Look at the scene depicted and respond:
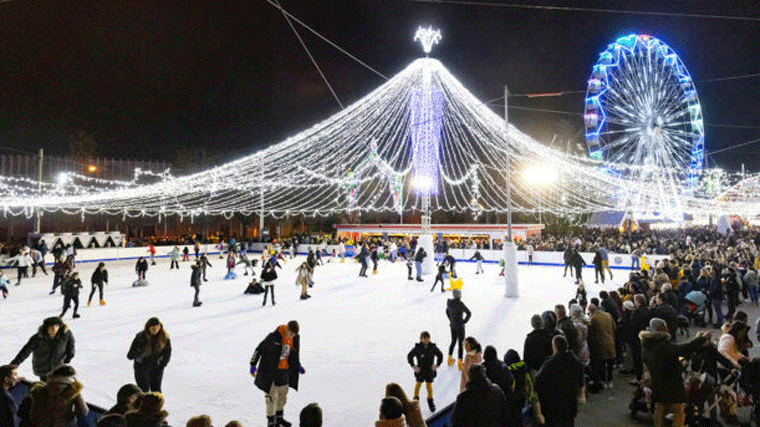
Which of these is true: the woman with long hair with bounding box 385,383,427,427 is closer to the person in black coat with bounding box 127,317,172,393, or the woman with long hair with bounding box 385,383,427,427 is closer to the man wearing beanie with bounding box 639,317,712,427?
the man wearing beanie with bounding box 639,317,712,427

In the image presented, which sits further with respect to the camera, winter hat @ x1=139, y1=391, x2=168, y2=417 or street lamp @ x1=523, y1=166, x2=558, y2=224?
street lamp @ x1=523, y1=166, x2=558, y2=224

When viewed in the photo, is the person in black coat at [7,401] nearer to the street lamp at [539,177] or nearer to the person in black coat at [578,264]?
the person in black coat at [578,264]

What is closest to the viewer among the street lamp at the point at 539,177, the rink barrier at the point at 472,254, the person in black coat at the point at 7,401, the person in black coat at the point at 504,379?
the person in black coat at the point at 7,401

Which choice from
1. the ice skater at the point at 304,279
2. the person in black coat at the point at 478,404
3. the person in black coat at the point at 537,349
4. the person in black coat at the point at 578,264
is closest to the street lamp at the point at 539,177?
the person in black coat at the point at 578,264

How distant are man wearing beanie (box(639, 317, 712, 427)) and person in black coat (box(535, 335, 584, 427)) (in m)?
0.71

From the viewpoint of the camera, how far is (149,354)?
473 cm

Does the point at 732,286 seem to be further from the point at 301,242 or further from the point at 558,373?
the point at 301,242

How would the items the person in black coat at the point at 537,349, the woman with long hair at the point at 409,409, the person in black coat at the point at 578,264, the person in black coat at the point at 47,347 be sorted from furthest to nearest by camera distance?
the person in black coat at the point at 578,264 → the person in black coat at the point at 537,349 → the person in black coat at the point at 47,347 → the woman with long hair at the point at 409,409

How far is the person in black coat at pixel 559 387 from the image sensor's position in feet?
13.4

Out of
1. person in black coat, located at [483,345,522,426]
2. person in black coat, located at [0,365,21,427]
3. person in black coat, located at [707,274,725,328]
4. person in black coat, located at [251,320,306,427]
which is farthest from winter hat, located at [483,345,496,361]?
person in black coat, located at [707,274,725,328]

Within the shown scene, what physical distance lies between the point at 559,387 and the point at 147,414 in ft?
11.1

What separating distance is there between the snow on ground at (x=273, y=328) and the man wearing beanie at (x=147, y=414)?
6.99 feet

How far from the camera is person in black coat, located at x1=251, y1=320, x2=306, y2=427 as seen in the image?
4.55 meters

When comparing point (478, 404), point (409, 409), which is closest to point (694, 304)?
point (478, 404)
